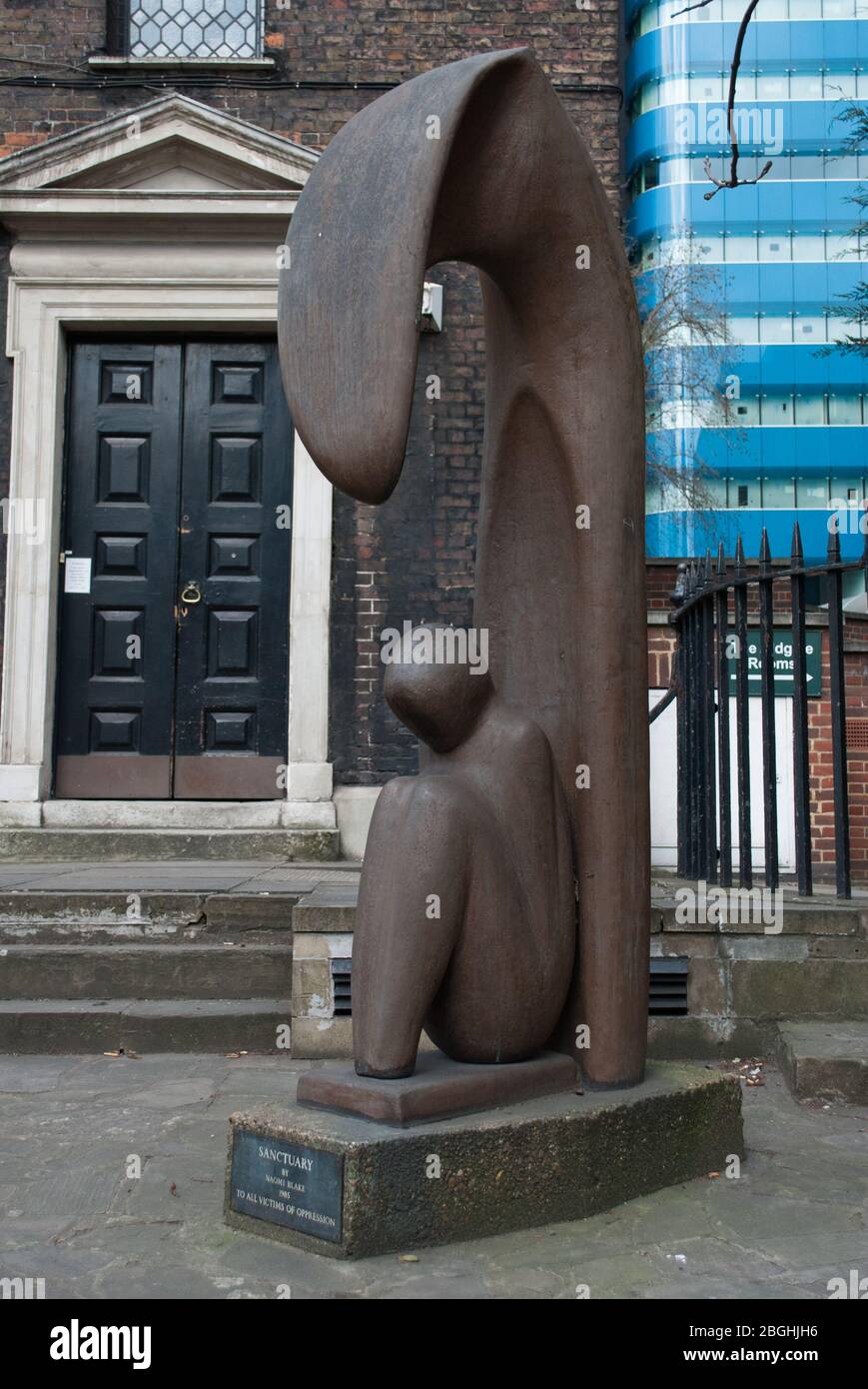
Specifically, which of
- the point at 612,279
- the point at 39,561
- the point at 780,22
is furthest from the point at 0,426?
the point at 780,22

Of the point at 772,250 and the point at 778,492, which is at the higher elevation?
the point at 772,250

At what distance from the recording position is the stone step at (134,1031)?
4281 millimetres

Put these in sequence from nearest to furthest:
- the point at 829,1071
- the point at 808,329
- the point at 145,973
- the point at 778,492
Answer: the point at 829,1071 → the point at 145,973 → the point at 808,329 → the point at 778,492

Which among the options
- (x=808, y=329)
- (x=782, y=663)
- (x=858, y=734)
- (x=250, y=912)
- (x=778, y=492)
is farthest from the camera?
(x=778, y=492)

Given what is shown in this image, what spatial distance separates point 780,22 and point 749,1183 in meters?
47.3

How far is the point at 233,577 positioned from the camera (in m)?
7.33

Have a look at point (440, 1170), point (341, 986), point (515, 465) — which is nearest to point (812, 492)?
point (341, 986)

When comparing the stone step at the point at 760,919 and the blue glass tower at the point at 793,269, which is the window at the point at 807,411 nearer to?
the blue glass tower at the point at 793,269

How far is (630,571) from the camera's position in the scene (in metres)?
A: 3.08

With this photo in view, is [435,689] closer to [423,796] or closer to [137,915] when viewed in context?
[423,796]

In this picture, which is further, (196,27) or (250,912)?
(196,27)

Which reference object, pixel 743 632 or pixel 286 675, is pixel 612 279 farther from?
pixel 286 675

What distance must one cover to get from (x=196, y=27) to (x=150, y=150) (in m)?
1.14

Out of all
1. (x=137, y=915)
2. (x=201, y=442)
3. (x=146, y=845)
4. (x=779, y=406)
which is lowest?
(x=137, y=915)
